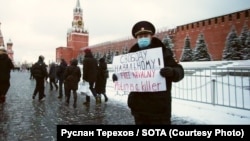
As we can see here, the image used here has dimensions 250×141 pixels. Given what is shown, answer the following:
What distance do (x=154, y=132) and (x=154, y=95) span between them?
1.14 ft

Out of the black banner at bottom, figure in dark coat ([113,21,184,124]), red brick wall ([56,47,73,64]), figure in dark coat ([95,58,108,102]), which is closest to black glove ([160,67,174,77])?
figure in dark coat ([113,21,184,124])

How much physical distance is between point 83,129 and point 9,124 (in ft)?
10.9

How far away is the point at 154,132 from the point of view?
2572 mm

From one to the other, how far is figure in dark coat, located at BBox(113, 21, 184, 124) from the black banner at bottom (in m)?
0.10

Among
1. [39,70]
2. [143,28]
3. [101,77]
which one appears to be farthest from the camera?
[101,77]

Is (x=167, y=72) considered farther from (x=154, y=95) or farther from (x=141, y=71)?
(x=141, y=71)

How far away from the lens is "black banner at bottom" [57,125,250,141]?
2.60m

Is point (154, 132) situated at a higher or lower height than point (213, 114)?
higher

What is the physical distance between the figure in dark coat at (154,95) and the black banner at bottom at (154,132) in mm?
103

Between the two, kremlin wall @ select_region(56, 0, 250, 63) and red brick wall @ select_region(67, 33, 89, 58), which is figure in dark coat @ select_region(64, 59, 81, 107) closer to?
kremlin wall @ select_region(56, 0, 250, 63)

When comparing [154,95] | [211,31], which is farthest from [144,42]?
[211,31]

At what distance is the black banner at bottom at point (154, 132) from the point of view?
2604 millimetres

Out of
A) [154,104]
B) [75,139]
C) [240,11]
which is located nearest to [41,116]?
[75,139]

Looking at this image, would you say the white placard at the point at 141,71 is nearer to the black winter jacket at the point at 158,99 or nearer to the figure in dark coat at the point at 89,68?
the black winter jacket at the point at 158,99
